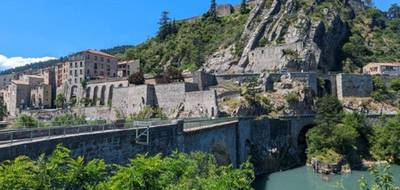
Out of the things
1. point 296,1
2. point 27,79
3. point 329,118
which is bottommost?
point 329,118

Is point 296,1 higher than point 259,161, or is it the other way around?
point 296,1

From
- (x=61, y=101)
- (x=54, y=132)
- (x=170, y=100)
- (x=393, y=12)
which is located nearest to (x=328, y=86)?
(x=170, y=100)

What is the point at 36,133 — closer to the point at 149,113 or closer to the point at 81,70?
the point at 149,113

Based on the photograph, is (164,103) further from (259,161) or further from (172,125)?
(172,125)

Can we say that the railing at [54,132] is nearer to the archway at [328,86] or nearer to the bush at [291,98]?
the bush at [291,98]

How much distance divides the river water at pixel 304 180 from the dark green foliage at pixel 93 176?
28465 millimetres

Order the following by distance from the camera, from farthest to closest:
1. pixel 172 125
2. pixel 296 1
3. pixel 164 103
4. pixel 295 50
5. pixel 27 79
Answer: pixel 27 79, pixel 296 1, pixel 295 50, pixel 164 103, pixel 172 125

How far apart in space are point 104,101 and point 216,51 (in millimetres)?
30336

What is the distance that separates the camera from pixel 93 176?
13.8 m

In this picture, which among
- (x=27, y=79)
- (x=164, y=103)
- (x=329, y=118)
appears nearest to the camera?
(x=329, y=118)

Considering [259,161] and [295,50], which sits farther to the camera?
[295,50]

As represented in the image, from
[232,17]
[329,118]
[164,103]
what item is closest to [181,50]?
[232,17]

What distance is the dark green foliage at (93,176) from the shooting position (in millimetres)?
11880

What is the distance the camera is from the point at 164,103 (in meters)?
69.2
